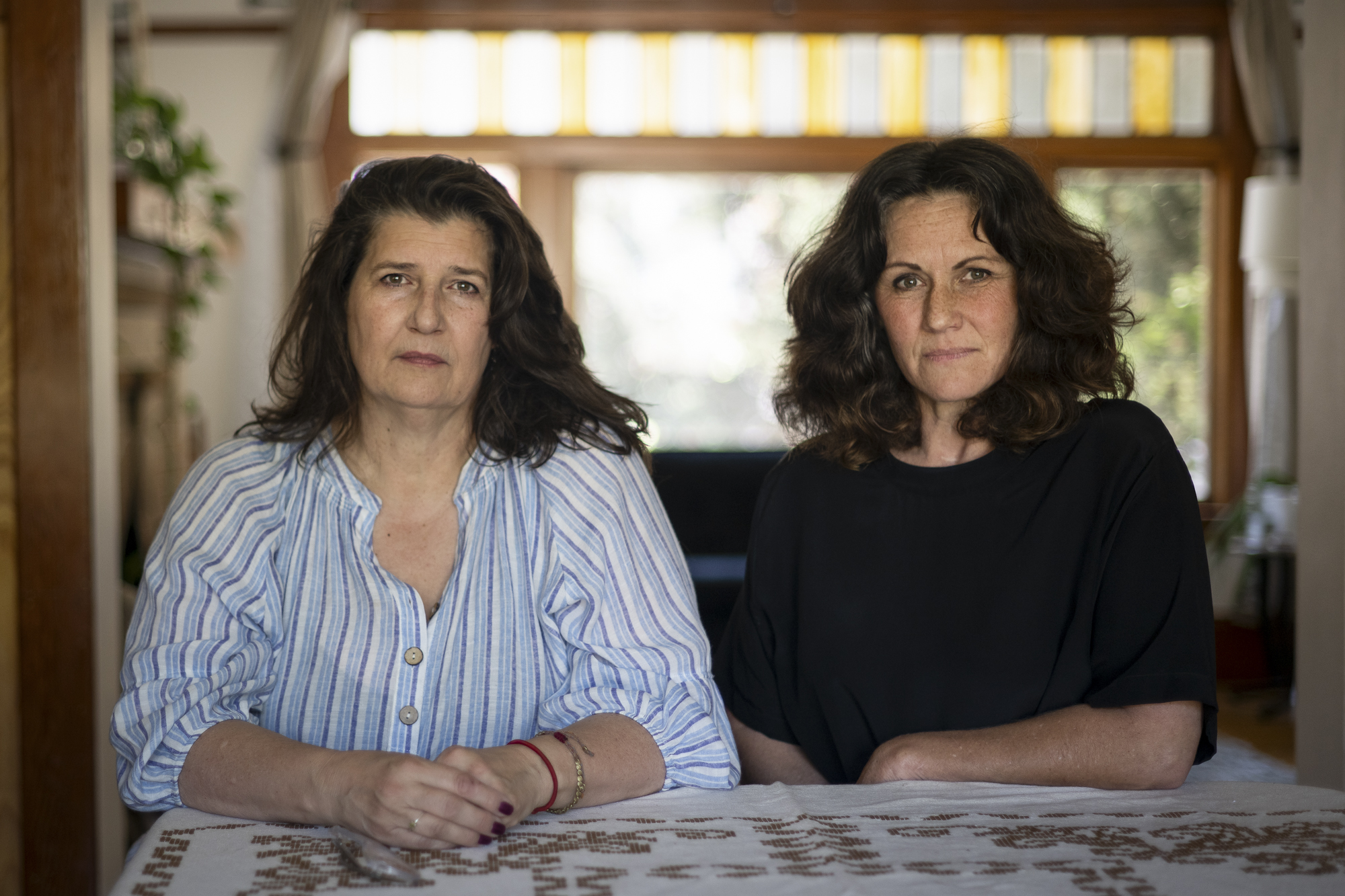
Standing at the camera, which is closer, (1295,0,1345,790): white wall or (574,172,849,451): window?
(1295,0,1345,790): white wall

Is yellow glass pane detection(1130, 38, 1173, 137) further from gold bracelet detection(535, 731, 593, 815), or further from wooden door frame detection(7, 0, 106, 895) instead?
gold bracelet detection(535, 731, 593, 815)

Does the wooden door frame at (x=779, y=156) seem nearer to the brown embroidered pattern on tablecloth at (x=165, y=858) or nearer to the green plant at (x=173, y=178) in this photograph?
the green plant at (x=173, y=178)

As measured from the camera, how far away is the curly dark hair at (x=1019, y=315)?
58.7 inches

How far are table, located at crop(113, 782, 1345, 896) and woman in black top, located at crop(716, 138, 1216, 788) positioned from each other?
16cm

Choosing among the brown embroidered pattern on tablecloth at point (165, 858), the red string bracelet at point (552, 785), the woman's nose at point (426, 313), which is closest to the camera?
the brown embroidered pattern on tablecloth at point (165, 858)

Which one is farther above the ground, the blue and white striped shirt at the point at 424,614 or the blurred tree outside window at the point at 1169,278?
the blurred tree outside window at the point at 1169,278

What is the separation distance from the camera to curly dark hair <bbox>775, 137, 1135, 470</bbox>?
1492mm

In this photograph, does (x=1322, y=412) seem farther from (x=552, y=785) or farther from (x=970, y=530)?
(x=552, y=785)

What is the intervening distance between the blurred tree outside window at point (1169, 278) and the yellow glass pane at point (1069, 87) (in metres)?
0.21

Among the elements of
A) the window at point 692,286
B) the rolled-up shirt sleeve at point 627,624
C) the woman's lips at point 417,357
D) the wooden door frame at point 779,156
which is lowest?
the rolled-up shirt sleeve at point 627,624

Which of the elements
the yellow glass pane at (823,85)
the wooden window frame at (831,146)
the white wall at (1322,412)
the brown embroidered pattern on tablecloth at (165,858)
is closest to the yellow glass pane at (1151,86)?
the wooden window frame at (831,146)

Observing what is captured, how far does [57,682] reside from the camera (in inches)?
79.7

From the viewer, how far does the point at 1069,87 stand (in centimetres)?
491

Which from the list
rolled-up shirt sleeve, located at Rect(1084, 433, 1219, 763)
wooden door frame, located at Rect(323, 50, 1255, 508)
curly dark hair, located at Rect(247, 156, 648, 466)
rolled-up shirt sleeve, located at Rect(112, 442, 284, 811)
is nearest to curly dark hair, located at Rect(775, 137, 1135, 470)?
rolled-up shirt sleeve, located at Rect(1084, 433, 1219, 763)
